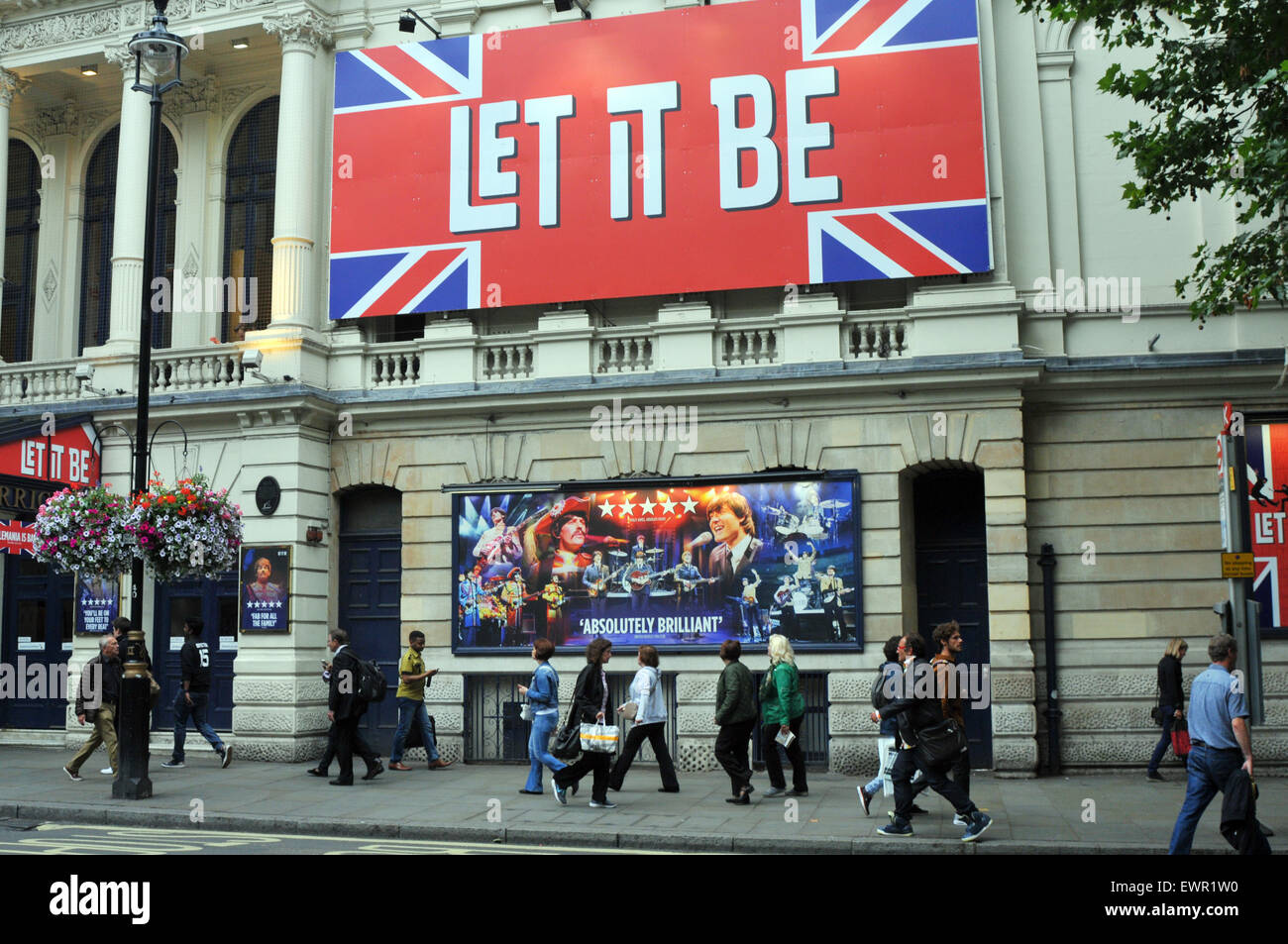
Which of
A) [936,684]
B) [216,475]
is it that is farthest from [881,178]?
[216,475]

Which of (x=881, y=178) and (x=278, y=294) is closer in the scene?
(x=881, y=178)

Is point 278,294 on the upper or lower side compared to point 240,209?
lower

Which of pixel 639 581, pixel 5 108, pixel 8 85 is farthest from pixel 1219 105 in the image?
pixel 5 108

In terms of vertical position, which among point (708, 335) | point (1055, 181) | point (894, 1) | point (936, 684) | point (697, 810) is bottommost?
point (697, 810)

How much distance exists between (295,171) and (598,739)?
39.2 ft

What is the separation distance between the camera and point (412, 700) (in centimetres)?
1822

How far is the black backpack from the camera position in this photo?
1639 centimetres

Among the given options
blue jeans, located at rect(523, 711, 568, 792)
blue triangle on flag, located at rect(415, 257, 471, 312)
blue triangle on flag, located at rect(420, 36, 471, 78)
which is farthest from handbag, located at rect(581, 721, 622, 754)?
blue triangle on flag, located at rect(420, 36, 471, 78)

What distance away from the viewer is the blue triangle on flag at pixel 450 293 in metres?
20.5

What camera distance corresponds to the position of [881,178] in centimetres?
1889

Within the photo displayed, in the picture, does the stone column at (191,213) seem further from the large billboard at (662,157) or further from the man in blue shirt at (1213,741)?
the man in blue shirt at (1213,741)

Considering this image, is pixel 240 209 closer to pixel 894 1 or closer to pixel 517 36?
pixel 517 36

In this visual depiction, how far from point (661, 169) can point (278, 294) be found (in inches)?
265
